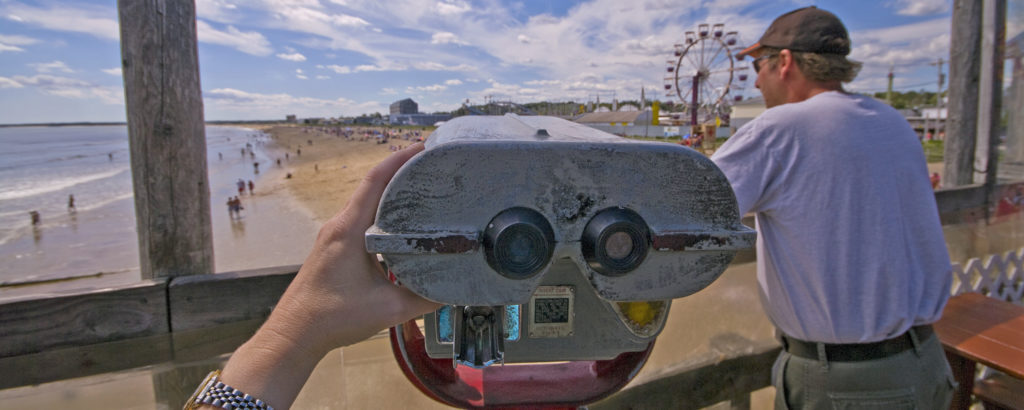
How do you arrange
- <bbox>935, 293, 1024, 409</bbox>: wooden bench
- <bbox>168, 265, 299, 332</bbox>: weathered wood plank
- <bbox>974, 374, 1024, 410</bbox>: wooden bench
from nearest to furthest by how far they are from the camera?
<bbox>168, 265, 299, 332</bbox>: weathered wood plank < <bbox>935, 293, 1024, 409</bbox>: wooden bench < <bbox>974, 374, 1024, 410</bbox>: wooden bench

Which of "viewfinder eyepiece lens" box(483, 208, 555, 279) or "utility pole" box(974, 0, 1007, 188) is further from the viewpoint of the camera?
"utility pole" box(974, 0, 1007, 188)

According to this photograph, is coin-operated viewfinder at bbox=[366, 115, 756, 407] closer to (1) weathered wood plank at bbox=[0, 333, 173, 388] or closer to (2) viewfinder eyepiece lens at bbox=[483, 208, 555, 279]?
(2) viewfinder eyepiece lens at bbox=[483, 208, 555, 279]

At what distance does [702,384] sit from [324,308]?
201 centimetres

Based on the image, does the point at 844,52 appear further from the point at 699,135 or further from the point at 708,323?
the point at 699,135

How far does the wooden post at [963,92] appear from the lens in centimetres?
407

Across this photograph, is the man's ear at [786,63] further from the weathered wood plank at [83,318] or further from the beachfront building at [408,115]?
the beachfront building at [408,115]

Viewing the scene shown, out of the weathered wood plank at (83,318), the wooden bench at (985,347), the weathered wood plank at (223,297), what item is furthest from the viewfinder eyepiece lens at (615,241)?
the wooden bench at (985,347)

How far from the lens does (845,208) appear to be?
1400 millimetres

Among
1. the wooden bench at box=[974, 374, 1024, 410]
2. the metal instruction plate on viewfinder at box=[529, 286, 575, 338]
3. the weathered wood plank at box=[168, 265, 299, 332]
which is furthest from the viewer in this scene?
the wooden bench at box=[974, 374, 1024, 410]

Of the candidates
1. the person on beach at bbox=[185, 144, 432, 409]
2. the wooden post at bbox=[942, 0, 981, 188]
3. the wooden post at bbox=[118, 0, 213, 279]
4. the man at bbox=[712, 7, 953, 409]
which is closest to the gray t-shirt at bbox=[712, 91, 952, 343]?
the man at bbox=[712, 7, 953, 409]

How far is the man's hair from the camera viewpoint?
1.53m

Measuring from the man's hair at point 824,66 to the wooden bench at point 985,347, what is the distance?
1484 millimetres

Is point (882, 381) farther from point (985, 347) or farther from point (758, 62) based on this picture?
point (985, 347)

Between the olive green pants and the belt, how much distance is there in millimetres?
12
